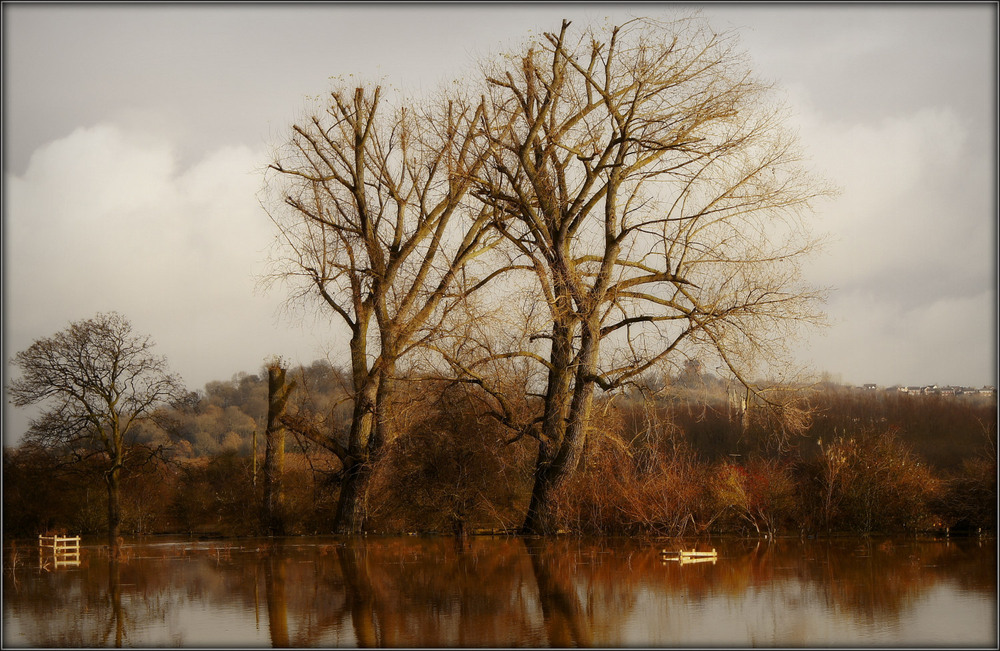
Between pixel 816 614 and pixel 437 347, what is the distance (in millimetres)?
11344

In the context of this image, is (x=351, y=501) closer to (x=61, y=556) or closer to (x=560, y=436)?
(x=560, y=436)

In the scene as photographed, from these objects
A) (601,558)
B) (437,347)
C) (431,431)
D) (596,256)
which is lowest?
(601,558)

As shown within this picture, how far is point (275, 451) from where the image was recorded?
22688 millimetres

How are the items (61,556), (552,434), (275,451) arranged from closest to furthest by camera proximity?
1. (61,556)
2. (552,434)
3. (275,451)

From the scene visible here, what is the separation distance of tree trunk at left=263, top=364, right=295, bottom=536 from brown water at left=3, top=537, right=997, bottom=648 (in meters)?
6.74

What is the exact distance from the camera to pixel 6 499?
25.4 metres

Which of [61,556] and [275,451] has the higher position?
[275,451]

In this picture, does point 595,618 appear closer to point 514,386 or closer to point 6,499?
point 514,386

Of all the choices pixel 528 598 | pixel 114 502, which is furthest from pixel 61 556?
pixel 528 598

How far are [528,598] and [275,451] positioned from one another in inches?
553

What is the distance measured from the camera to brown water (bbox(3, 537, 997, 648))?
26.0 ft

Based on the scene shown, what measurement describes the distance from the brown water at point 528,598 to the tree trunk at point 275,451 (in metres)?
6.74

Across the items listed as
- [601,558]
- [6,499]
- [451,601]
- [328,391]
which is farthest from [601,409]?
[6,499]

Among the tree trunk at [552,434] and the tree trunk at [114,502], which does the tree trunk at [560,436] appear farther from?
the tree trunk at [114,502]
